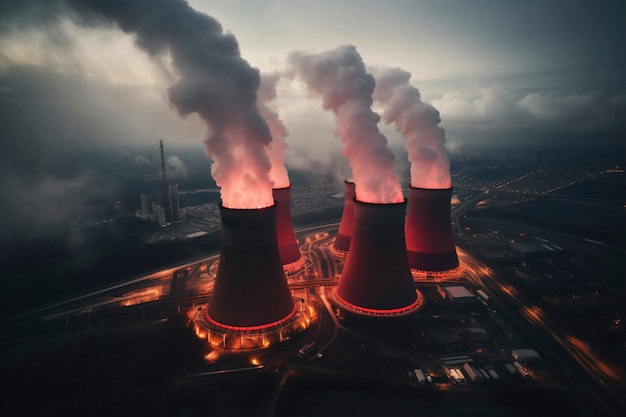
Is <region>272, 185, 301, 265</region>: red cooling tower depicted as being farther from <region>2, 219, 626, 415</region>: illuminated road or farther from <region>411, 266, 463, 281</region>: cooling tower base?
<region>411, 266, 463, 281</region>: cooling tower base

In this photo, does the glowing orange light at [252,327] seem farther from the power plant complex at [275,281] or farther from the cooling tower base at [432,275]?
the cooling tower base at [432,275]

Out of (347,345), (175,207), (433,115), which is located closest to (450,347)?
(347,345)

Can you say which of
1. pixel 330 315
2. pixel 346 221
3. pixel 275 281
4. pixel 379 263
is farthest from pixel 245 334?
pixel 346 221

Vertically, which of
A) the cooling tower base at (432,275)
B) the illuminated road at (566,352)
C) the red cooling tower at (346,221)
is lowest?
the illuminated road at (566,352)

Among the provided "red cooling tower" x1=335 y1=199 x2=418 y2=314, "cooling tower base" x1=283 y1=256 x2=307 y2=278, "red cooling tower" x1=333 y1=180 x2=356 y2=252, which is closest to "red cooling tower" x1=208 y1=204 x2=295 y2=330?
"red cooling tower" x1=335 y1=199 x2=418 y2=314

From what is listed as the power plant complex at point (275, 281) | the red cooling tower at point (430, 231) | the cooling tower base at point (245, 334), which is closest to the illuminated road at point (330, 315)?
the cooling tower base at point (245, 334)

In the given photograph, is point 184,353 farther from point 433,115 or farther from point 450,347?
point 433,115
